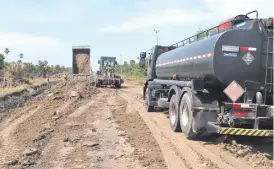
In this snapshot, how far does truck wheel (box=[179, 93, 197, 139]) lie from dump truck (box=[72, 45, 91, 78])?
30.3 meters

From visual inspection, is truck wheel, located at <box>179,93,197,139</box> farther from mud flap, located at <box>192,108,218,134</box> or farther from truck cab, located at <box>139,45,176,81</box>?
truck cab, located at <box>139,45,176,81</box>

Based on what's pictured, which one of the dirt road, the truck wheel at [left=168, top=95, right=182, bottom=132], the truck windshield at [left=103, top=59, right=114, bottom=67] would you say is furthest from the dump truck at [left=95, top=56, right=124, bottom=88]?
the truck wheel at [left=168, top=95, right=182, bottom=132]

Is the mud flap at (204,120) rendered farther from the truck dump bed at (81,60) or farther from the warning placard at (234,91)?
the truck dump bed at (81,60)

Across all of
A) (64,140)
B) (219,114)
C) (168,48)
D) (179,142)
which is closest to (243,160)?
(219,114)

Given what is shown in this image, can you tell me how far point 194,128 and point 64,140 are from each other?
10.8ft

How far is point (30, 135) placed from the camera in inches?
395

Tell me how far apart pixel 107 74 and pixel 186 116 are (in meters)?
27.6

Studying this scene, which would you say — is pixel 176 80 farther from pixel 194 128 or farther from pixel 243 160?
pixel 243 160

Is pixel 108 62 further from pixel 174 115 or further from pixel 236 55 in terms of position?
pixel 236 55

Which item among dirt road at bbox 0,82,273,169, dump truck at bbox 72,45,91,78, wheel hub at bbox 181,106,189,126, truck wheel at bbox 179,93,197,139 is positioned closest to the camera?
dirt road at bbox 0,82,273,169

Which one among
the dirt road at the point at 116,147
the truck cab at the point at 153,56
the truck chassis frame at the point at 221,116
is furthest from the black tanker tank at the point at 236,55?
the truck cab at the point at 153,56

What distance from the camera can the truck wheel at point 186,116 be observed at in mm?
8906

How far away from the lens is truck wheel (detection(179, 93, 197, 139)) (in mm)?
8906

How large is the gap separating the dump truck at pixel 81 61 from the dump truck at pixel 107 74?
1.45 m
